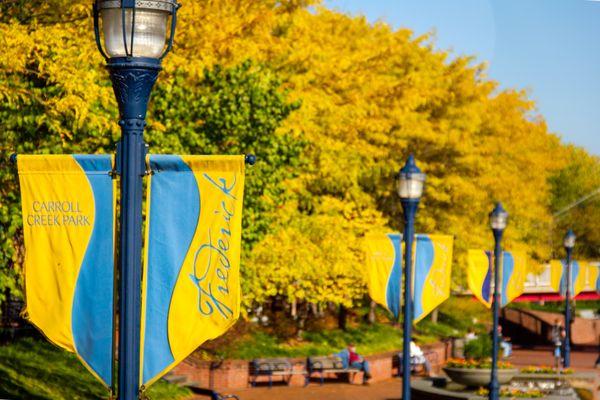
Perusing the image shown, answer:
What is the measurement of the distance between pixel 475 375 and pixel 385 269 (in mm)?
9437

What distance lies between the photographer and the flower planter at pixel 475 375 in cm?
3191

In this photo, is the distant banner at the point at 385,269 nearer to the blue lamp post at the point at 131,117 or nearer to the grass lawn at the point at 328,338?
the grass lawn at the point at 328,338

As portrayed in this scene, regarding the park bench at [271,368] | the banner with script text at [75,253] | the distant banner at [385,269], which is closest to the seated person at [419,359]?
the park bench at [271,368]

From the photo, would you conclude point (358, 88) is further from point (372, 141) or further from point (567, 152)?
point (567, 152)

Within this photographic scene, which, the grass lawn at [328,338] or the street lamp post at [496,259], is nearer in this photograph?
the street lamp post at [496,259]

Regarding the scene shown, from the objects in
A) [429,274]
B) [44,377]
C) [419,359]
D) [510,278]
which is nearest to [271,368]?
[510,278]

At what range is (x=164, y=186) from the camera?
31.4 feet

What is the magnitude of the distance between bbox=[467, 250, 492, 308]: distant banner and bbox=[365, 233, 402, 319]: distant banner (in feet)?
27.9

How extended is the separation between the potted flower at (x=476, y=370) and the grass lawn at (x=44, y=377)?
704 cm

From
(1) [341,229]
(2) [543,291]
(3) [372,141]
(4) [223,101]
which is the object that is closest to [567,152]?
(2) [543,291]

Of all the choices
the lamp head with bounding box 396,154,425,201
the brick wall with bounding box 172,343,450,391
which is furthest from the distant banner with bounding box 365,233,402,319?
the brick wall with bounding box 172,343,450,391

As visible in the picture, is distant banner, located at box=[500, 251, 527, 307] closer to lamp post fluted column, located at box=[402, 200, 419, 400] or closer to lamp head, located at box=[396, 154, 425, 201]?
lamp post fluted column, located at box=[402, 200, 419, 400]

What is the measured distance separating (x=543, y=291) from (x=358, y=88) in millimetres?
39204

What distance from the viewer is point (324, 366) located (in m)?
37.4
